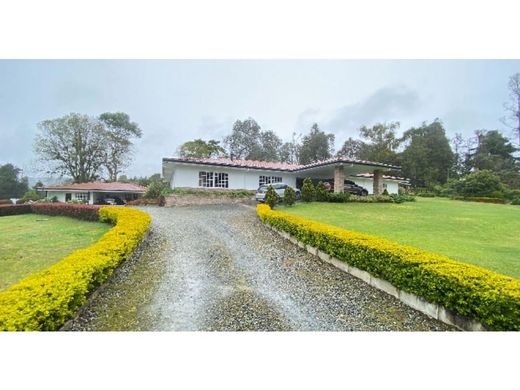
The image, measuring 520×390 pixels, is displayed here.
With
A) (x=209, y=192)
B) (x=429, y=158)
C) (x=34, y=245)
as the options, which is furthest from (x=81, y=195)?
(x=429, y=158)

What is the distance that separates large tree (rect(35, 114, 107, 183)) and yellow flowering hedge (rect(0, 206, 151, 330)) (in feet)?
60.5

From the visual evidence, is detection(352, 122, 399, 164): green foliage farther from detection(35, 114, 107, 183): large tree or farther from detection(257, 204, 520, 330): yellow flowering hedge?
detection(257, 204, 520, 330): yellow flowering hedge

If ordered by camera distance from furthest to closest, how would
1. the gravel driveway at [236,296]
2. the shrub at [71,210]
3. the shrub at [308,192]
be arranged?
the shrub at [308,192] < the shrub at [71,210] < the gravel driveway at [236,296]

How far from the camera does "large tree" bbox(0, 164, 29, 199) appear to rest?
14551mm

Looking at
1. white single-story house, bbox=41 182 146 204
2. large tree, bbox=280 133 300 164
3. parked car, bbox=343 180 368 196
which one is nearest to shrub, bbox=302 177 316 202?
parked car, bbox=343 180 368 196

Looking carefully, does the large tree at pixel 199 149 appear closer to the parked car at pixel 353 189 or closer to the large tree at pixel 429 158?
the parked car at pixel 353 189

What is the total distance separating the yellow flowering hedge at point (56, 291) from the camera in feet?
8.98

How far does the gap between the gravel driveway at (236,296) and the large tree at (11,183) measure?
13271mm

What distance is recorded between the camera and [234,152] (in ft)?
118

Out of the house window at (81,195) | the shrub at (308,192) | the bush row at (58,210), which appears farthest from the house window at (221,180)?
the house window at (81,195)

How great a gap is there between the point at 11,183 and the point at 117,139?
45.8ft

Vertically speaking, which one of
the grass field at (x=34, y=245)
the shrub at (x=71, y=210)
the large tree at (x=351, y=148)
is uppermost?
the large tree at (x=351, y=148)
